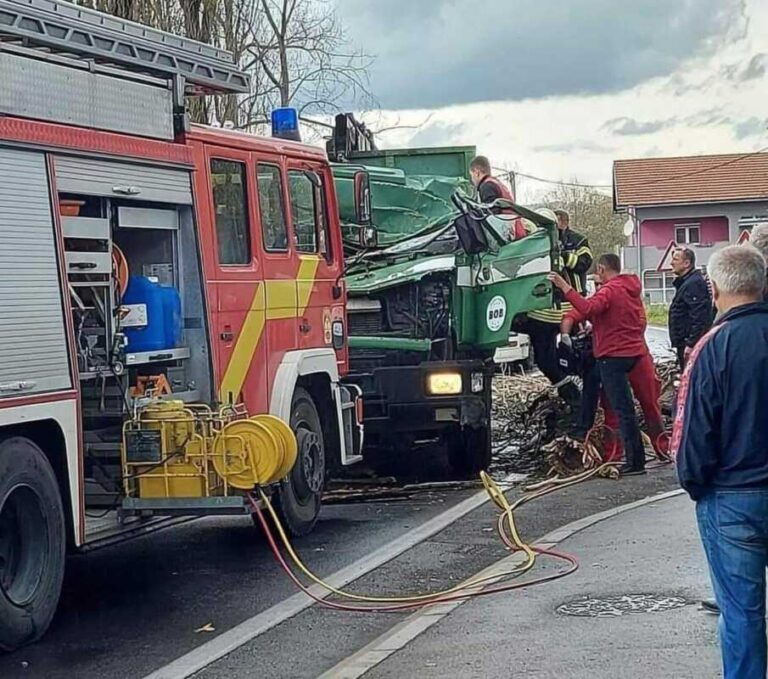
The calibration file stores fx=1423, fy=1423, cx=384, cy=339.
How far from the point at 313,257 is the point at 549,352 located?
4424 mm

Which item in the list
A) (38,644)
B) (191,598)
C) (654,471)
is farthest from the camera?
(654,471)

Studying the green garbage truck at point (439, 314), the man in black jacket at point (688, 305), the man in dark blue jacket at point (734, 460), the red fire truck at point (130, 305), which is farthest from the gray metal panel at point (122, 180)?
the man in black jacket at point (688, 305)

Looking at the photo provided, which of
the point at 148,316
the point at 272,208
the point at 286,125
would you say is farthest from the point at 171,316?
the point at 286,125

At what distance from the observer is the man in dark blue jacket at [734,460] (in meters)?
5.08

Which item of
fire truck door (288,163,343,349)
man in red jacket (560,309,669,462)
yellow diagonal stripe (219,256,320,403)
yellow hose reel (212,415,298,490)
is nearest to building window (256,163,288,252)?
fire truck door (288,163,343,349)

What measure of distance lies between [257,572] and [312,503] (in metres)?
1.16

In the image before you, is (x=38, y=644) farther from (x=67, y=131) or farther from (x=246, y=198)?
(x=246, y=198)

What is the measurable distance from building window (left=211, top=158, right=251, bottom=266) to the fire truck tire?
7.81ft

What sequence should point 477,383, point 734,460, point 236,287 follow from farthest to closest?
point 477,383 → point 236,287 → point 734,460

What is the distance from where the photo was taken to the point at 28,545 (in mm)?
7160

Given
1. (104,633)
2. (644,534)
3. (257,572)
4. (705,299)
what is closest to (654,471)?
(705,299)

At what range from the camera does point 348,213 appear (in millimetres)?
13055

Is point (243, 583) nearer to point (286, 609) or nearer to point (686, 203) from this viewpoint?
point (286, 609)

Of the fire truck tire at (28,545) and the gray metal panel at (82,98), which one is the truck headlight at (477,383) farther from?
the fire truck tire at (28,545)
